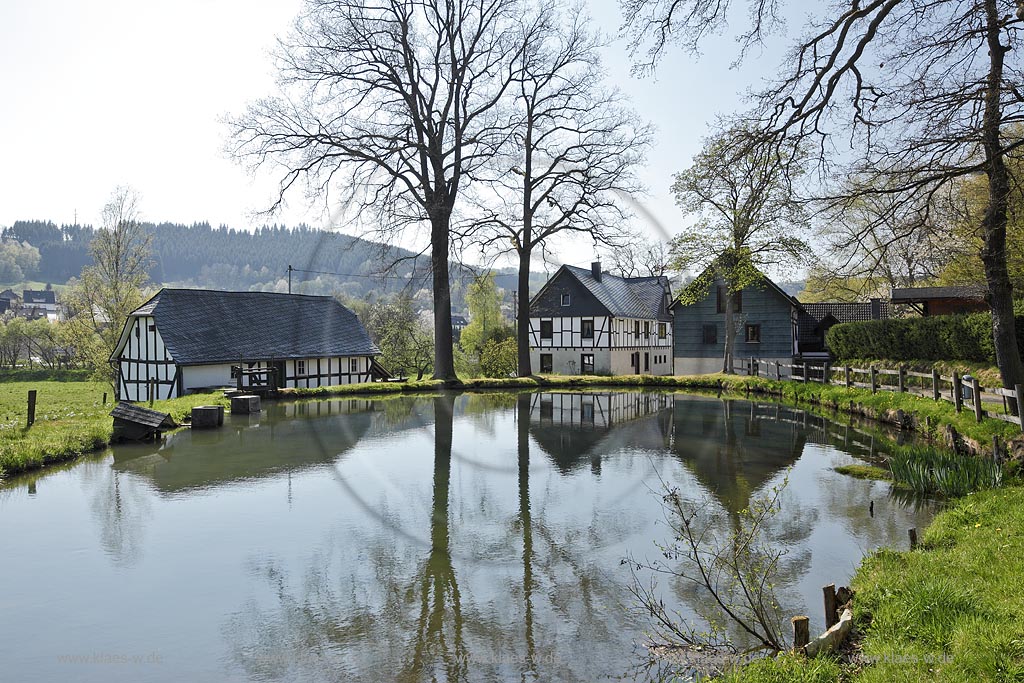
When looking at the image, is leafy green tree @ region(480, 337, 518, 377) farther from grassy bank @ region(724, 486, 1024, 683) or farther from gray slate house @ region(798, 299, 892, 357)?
grassy bank @ region(724, 486, 1024, 683)

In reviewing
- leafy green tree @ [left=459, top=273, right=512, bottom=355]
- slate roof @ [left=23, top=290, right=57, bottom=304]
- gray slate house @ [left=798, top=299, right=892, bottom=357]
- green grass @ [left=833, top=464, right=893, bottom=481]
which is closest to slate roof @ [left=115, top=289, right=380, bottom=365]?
leafy green tree @ [left=459, top=273, right=512, bottom=355]

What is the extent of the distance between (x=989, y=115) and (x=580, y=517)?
8.22m

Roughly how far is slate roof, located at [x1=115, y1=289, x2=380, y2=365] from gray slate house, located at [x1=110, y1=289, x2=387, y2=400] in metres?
0.04

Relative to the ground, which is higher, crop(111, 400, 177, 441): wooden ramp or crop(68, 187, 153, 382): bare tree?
crop(68, 187, 153, 382): bare tree

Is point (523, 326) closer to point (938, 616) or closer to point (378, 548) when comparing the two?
point (378, 548)

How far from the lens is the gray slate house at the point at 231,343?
26922mm

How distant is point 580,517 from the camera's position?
355 inches

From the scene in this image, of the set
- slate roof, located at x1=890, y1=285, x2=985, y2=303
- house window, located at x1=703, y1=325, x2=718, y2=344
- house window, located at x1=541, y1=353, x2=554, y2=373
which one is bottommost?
house window, located at x1=541, y1=353, x2=554, y2=373

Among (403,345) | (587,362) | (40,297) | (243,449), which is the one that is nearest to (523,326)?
(587,362)

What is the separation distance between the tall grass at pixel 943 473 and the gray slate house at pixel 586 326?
29.6 m

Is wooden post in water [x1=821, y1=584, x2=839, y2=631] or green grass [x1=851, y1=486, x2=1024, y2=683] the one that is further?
wooden post in water [x1=821, y1=584, x2=839, y2=631]

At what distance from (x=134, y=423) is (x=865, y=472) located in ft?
49.0

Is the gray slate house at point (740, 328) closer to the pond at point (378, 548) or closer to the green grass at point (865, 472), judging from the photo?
the pond at point (378, 548)

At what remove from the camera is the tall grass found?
9.24m
